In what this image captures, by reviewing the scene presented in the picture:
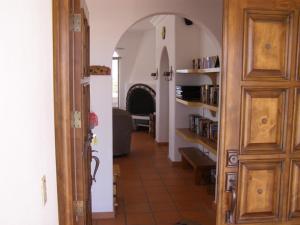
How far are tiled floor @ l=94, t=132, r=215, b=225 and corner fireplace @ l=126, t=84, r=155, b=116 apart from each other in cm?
280

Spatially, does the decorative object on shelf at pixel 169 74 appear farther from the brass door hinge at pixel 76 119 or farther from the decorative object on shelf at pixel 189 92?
the brass door hinge at pixel 76 119

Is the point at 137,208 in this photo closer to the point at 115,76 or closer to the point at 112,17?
the point at 112,17

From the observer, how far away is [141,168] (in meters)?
5.43

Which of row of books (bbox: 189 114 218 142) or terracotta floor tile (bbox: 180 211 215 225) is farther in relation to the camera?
row of books (bbox: 189 114 218 142)

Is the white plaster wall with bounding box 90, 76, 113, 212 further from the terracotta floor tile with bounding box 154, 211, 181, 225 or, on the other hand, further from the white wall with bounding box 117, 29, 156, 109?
the white wall with bounding box 117, 29, 156, 109

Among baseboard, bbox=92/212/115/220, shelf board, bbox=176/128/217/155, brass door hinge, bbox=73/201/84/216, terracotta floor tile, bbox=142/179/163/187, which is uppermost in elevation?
brass door hinge, bbox=73/201/84/216

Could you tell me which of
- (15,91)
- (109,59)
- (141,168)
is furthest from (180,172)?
(15,91)

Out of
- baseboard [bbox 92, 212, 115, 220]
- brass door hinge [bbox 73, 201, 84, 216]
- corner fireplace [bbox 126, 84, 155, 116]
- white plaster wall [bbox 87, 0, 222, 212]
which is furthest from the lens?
corner fireplace [bbox 126, 84, 155, 116]

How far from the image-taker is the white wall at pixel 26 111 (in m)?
0.88

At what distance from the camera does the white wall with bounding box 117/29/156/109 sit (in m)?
9.12

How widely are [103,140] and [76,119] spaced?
168 cm

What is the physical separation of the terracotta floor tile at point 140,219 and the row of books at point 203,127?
134 centimetres

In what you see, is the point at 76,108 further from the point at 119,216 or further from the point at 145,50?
the point at 145,50

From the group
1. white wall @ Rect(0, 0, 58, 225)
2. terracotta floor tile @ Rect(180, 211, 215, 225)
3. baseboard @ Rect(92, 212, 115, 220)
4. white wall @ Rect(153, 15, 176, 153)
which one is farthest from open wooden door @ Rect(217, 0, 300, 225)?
white wall @ Rect(153, 15, 176, 153)
